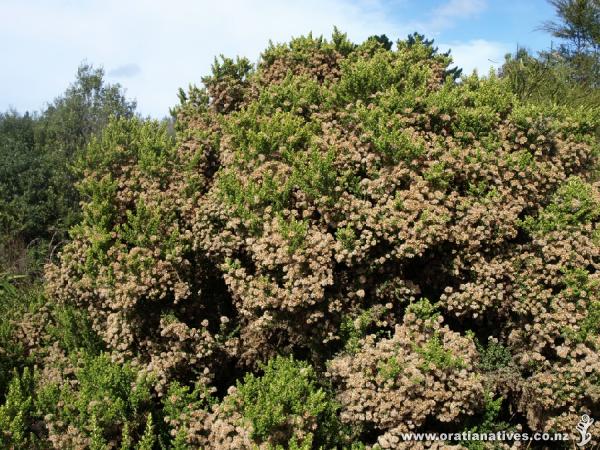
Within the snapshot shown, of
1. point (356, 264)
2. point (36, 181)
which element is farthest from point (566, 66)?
point (36, 181)

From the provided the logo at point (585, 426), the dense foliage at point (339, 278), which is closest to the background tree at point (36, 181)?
the dense foliage at point (339, 278)

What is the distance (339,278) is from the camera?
4840mm

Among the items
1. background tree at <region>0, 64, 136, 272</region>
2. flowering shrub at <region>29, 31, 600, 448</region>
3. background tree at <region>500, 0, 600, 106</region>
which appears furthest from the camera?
background tree at <region>0, 64, 136, 272</region>

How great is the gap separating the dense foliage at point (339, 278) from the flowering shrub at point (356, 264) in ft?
0.07

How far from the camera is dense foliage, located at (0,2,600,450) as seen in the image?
4434mm

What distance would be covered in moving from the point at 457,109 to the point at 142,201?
10.1ft

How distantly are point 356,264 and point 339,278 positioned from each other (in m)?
0.19

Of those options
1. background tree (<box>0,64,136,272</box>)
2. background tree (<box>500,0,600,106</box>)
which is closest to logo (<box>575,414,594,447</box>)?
background tree (<box>500,0,600,106</box>)

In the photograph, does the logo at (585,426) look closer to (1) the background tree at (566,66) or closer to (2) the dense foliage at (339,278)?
(2) the dense foliage at (339,278)

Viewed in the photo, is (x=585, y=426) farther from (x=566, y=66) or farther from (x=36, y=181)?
(x=36, y=181)

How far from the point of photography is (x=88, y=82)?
709 inches

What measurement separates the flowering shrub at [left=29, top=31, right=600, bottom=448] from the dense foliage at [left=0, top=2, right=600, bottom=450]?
2 cm

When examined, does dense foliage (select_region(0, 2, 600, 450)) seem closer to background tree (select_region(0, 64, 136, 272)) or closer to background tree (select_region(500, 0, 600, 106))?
background tree (select_region(500, 0, 600, 106))

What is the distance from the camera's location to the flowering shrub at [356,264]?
174 inches
